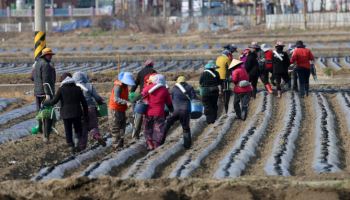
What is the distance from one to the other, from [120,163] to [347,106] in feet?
31.1

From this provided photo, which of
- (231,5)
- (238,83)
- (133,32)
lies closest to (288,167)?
(238,83)

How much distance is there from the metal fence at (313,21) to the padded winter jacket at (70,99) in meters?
61.9

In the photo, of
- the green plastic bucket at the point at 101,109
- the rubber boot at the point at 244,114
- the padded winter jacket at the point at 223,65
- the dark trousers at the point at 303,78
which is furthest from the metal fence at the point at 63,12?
the green plastic bucket at the point at 101,109

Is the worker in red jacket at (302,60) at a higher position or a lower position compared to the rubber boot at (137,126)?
higher

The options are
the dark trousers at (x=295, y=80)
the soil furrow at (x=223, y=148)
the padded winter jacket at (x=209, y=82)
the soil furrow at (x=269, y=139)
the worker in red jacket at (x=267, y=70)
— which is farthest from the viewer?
the dark trousers at (x=295, y=80)

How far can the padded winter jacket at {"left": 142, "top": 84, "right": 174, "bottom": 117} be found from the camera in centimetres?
1725

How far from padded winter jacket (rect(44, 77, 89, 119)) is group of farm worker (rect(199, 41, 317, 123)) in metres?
4.44

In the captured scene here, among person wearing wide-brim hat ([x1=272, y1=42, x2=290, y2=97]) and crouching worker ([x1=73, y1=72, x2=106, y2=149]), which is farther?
person wearing wide-brim hat ([x1=272, y1=42, x2=290, y2=97])

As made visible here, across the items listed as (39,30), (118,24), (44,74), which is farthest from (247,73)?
(118,24)

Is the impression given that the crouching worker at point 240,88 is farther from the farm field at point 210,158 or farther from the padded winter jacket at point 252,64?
the padded winter jacket at point 252,64

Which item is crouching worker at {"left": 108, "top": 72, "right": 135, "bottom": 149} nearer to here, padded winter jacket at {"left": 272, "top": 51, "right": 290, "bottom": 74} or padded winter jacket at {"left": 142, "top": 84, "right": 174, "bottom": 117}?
padded winter jacket at {"left": 142, "top": 84, "right": 174, "bottom": 117}

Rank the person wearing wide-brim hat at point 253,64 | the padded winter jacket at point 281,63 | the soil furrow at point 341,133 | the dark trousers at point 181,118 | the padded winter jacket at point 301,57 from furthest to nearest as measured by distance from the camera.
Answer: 1. the padded winter jacket at point 281,63
2. the padded winter jacket at point 301,57
3. the person wearing wide-brim hat at point 253,64
4. the dark trousers at point 181,118
5. the soil furrow at point 341,133

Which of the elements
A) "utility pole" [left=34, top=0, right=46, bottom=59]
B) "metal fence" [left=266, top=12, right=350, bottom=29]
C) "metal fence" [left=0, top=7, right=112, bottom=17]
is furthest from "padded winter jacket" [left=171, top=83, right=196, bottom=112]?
"metal fence" [left=0, top=7, right=112, bottom=17]

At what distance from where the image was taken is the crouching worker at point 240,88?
70.6ft
